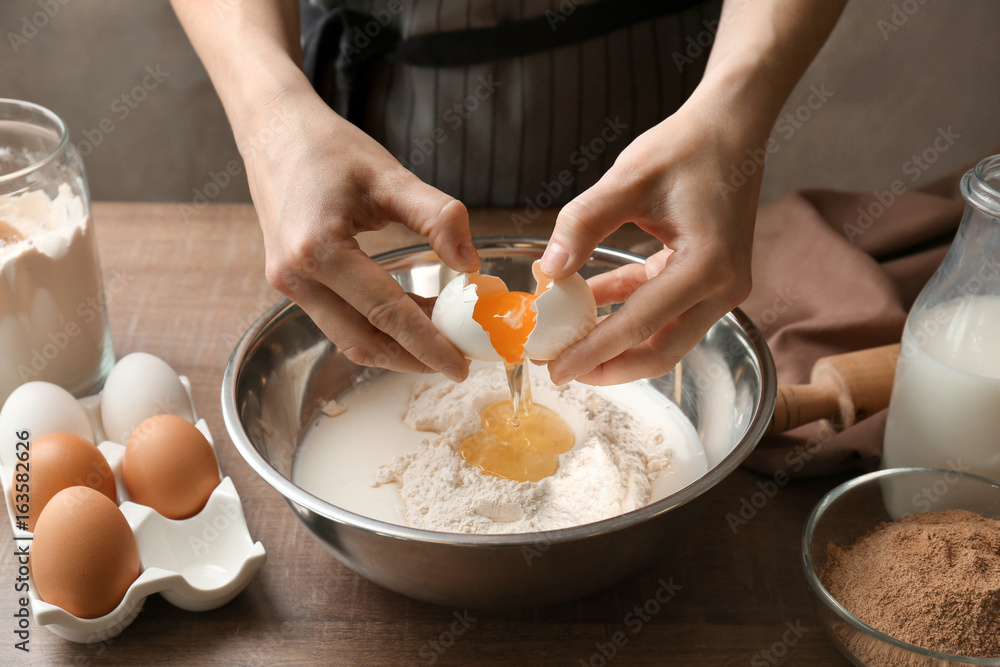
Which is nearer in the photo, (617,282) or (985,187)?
(985,187)

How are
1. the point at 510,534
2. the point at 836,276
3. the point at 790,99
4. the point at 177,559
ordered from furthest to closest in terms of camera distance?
the point at 790,99 < the point at 836,276 < the point at 177,559 < the point at 510,534

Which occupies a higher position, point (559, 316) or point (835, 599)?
point (559, 316)

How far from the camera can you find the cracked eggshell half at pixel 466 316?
0.96 metres

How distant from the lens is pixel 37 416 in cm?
109

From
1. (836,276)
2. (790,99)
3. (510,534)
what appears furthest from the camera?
(790,99)

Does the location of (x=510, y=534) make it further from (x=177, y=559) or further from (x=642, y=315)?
(x=177, y=559)

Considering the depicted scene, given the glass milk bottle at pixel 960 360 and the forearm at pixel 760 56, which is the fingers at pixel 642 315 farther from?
the glass milk bottle at pixel 960 360

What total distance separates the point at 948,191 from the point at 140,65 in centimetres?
316

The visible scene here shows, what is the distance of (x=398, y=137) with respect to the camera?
1.64m

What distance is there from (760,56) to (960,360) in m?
0.44

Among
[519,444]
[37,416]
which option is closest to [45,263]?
[37,416]

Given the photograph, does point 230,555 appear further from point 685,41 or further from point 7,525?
point 685,41

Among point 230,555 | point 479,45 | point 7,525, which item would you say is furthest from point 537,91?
point 7,525

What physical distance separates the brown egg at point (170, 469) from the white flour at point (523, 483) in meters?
0.22
